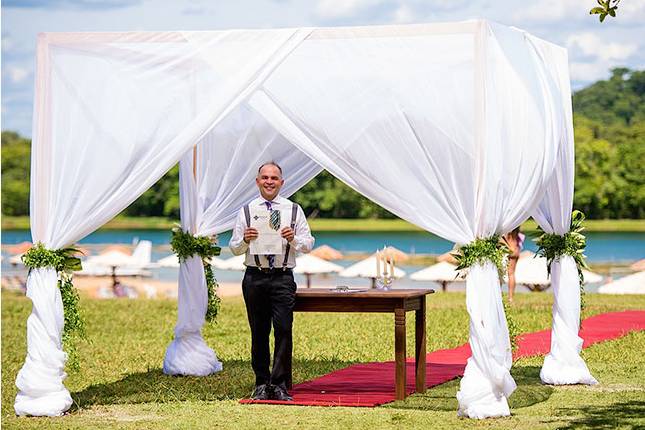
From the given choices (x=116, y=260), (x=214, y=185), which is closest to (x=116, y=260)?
(x=116, y=260)

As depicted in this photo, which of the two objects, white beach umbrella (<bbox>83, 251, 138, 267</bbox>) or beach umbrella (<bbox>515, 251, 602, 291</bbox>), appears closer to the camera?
beach umbrella (<bbox>515, 251, 602, 291</bbox>)

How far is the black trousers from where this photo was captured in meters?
8.41

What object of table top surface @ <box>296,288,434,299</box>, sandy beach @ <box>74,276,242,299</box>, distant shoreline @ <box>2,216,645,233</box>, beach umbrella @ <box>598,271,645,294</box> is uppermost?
distant shoreline @ <box>2,216,645,233</box>

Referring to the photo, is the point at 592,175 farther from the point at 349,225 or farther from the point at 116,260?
the point at 116,260

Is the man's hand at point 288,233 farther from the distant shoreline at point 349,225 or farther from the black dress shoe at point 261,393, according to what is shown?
the distant shoreline at point 349,225

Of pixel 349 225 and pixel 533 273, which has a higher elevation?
pixel 349 225

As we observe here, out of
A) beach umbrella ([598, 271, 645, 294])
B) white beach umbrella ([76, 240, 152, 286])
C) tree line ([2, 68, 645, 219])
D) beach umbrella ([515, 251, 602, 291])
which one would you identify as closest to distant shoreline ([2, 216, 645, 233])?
tree line ([2, 68, 645, 219])

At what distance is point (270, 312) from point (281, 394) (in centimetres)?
54

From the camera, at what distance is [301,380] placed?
31.7ft

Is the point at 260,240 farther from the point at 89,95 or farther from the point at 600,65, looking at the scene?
the point at 600,65

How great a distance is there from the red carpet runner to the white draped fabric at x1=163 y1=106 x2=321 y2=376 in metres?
1.01

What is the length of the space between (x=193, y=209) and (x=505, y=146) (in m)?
2.82

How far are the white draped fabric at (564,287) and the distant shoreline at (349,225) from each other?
40349 millimetres

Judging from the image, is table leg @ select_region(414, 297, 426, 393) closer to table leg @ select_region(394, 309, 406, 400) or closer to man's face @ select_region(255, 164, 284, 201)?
table leg @ select_region(394, 309, 406, 400)
